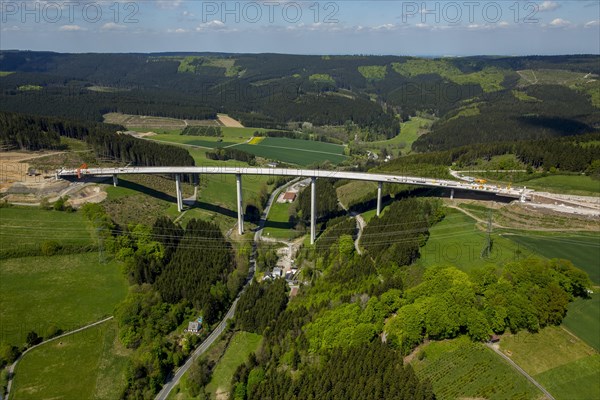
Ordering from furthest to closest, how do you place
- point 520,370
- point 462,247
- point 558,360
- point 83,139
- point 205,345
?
point 83,139 < point 462,247 < point 205,345 < point 520,370 < point 558,360

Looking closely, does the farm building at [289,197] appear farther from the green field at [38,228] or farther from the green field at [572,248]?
the green field at [572,248]

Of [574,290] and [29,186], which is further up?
[29,186]

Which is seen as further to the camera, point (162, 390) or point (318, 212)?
point (318, 212)

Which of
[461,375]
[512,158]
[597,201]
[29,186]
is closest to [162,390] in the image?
[461,375]

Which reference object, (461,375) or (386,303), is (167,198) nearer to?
(386,303)

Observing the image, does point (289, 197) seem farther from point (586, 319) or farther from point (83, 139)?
point (586, 319)

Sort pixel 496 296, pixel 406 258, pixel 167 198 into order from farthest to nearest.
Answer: pixel 167 198 < pixel 406 258 < pixel 496 296

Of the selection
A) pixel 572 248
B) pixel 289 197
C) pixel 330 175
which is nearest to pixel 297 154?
pixel 289 197
